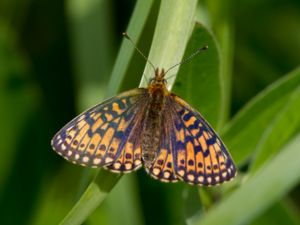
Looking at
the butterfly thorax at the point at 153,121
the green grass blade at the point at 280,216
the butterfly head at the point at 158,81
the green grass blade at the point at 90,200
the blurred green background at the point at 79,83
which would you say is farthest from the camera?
the blurred green background at the point at 79,83

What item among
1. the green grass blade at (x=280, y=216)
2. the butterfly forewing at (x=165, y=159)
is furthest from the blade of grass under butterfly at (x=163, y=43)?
the green grass blade at (x=280, y=216)

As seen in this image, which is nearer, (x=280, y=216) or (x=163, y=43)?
(x=163, y=43)

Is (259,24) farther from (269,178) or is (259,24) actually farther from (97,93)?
(269,178)

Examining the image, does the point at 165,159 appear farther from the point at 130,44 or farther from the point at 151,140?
the point at 130,44

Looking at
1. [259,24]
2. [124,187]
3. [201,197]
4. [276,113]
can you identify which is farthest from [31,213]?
[259,24]

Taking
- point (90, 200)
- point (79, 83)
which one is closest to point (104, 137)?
point (90, 200)

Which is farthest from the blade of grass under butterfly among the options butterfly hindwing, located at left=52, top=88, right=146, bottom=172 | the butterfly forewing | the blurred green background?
the blurred green background

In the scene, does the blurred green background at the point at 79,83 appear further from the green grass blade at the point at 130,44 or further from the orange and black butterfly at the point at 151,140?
the green grass blade at the point at 130,44
